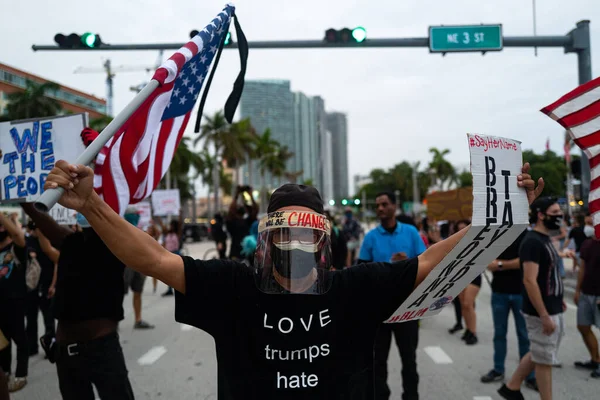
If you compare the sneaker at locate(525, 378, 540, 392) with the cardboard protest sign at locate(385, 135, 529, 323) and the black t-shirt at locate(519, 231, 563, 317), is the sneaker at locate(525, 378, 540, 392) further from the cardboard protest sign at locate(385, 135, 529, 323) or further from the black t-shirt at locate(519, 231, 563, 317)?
the cardboard protest sign at locate(385, 135, 529, 323)

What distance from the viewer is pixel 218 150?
49.2 m

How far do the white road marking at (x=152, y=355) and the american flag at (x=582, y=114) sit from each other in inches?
219

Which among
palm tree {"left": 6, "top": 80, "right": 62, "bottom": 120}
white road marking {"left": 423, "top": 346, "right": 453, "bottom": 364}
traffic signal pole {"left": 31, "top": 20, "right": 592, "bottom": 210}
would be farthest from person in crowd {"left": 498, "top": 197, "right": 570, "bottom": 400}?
palm tree {"left": 6, "top": 80, "right": 62, "bottom": 120}

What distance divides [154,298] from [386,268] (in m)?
11.3

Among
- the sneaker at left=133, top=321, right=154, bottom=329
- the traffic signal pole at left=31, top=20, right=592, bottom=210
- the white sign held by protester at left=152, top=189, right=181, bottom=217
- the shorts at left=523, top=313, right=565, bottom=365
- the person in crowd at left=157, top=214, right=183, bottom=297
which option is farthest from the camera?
the white sign held by protester at left=152, top=189, right=181, bottom=217

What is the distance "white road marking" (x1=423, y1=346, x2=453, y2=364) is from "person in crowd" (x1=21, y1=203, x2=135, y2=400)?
14.1ft

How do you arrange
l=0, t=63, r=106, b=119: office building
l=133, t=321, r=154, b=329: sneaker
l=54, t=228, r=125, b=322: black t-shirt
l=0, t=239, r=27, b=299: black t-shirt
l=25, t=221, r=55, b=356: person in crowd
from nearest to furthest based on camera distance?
l=54, t=228, r=125, b=322: black t-shirt, l=0, t=239, r=27, b=299: black t-shirt, l=25, t=221, r=55, b=356: person in crowd, l=133, t=321, r=154, b=329: sneaker, l=0, t=63, r=106, b=119: office building

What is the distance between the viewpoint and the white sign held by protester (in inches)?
718

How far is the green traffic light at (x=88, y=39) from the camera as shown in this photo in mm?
9516

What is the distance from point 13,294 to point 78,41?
5.89 m

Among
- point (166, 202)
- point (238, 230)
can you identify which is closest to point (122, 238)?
point (238, 230)

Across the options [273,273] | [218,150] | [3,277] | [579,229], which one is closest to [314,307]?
[273,273]

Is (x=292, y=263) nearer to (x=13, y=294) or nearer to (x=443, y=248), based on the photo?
(x=443, y=248)

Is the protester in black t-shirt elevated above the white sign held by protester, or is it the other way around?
the white sign held by protester
